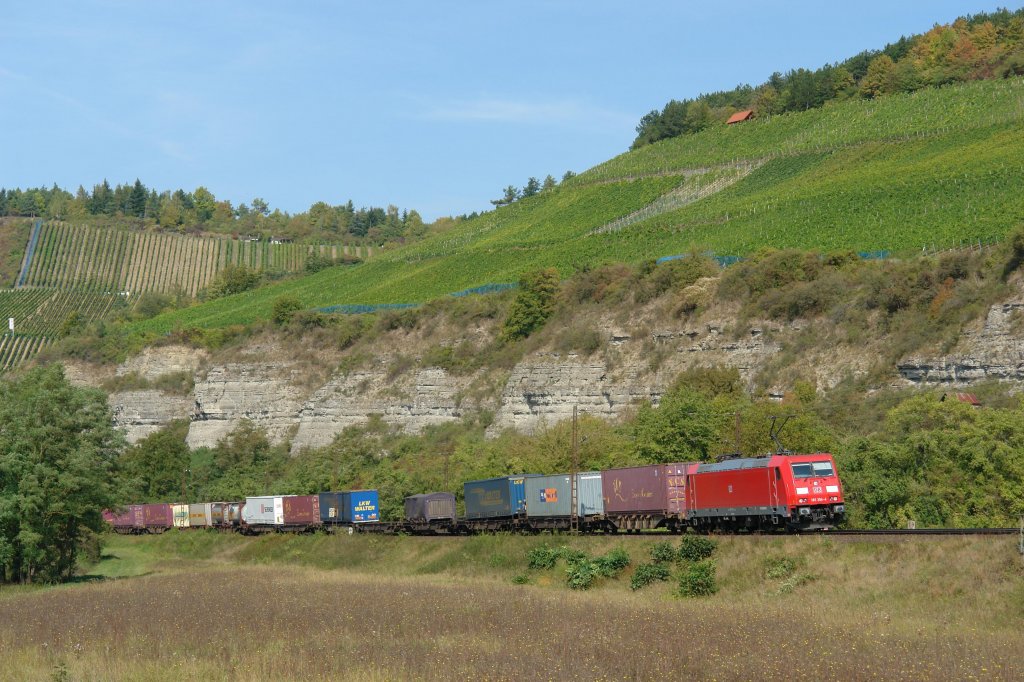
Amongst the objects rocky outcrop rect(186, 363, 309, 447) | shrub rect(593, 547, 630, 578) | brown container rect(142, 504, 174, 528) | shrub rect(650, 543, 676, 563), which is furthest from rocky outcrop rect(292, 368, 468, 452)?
shrub rect(650, 543, 676, 563)

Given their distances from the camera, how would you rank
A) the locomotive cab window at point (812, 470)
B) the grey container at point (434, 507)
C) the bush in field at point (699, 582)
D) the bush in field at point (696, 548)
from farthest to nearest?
the grey container at point (434, 507)
the locomotive cab window at point (812, 470)
the bush in field at point (696, 548)
the bush in field at point (699, 582)

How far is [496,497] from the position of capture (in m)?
Answer: 56.3

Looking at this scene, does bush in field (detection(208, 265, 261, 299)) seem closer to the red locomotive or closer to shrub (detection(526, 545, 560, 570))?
shrub (detection(526, 545, 560, 570))

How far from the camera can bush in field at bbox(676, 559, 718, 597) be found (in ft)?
119

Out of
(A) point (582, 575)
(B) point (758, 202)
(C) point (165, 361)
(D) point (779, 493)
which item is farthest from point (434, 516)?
(C) point (165, 361)

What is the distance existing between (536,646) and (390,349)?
80446 mm

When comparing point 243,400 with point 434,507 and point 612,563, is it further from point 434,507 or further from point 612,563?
point 612,563

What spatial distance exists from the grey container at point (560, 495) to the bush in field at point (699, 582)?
12581mm

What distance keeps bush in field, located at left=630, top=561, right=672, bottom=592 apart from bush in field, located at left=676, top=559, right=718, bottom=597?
169cm

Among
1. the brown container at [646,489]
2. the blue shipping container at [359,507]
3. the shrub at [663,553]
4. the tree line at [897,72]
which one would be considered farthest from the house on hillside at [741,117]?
the shrub at [663,553]

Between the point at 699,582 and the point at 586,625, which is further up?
the point at 699,582

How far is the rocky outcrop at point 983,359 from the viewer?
59344 mm

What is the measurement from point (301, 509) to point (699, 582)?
42299mm

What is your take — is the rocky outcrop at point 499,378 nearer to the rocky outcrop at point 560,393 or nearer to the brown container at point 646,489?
the rocky outcrop at point 560,393
